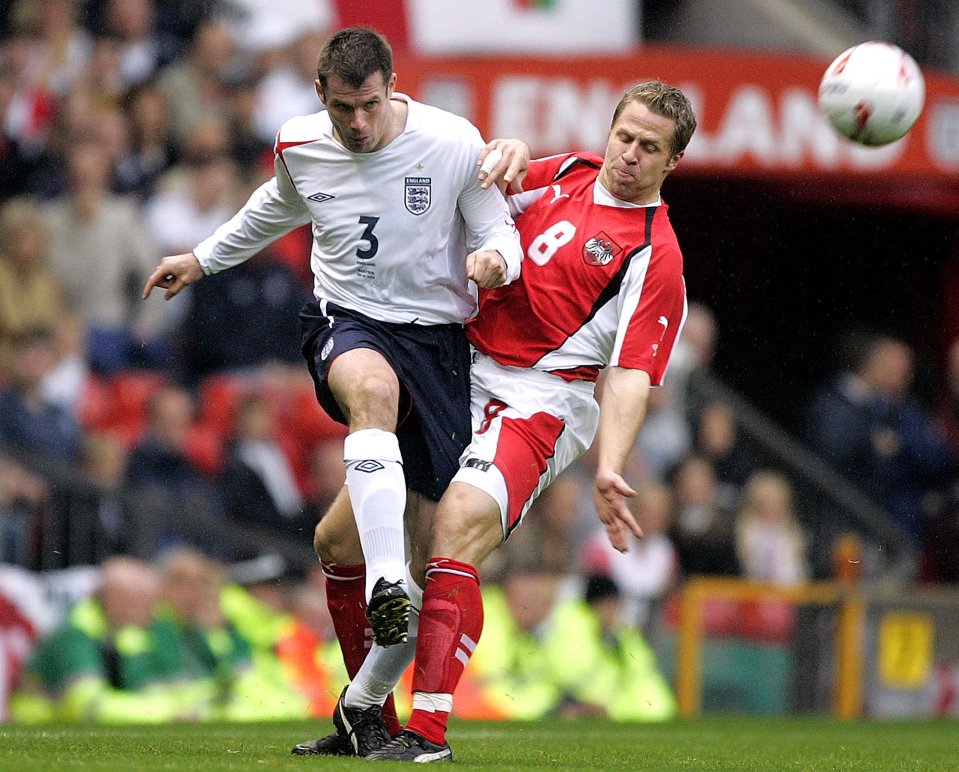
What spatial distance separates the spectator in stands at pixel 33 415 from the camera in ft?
35.4

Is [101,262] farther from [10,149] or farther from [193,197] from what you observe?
[10,149]

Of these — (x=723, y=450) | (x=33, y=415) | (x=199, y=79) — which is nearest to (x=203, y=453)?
(x=33, y=415)

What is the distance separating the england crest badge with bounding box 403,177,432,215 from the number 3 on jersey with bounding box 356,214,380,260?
4.7 inches

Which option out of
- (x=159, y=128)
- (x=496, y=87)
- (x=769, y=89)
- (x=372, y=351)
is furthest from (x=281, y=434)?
(x=372, y=351)

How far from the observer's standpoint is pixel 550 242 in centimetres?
643

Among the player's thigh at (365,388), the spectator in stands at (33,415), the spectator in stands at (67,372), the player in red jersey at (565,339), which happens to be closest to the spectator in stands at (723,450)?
the spectator in stands at (67,372)

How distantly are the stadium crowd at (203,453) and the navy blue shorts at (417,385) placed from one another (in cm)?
419

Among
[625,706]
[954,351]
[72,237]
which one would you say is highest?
[72,237]

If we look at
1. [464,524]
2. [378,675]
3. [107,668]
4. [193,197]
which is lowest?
[107,668]

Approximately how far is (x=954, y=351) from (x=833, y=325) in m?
1.17

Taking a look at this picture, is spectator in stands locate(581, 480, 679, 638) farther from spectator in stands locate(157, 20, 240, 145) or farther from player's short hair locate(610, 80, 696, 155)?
player's short hair locate(610, 80, 696, 155)

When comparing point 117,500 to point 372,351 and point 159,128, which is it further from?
point 372,351

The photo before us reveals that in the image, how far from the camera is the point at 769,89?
45.5ft

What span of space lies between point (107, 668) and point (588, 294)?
4.63 metres
